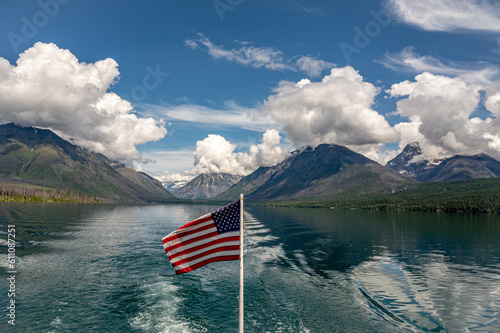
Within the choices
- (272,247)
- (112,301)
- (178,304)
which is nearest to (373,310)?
(178,304)

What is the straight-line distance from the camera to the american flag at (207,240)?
15734 millimetres

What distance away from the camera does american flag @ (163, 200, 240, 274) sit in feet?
51.6

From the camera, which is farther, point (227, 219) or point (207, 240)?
point (207, 240)

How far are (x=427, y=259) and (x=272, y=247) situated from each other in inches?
1367

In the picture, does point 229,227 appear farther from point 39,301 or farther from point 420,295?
point 420,295

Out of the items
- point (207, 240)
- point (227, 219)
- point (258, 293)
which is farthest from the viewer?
point (258, 293)

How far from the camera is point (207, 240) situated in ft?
52.7

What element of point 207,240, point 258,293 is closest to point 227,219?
point 207,240

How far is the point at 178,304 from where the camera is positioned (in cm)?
3033

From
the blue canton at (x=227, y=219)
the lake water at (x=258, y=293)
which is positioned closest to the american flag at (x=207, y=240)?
the blue canton at (x=227, y=219)

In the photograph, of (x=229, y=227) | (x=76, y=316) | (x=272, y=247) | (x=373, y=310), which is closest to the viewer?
(x=229, y=227)

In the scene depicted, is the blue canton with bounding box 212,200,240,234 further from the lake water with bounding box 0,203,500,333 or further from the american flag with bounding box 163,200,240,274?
the lake water with bounding box 0,203,500,333

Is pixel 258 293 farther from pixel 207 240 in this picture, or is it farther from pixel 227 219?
pixel 227 219

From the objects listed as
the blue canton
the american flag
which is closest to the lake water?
the american flag
